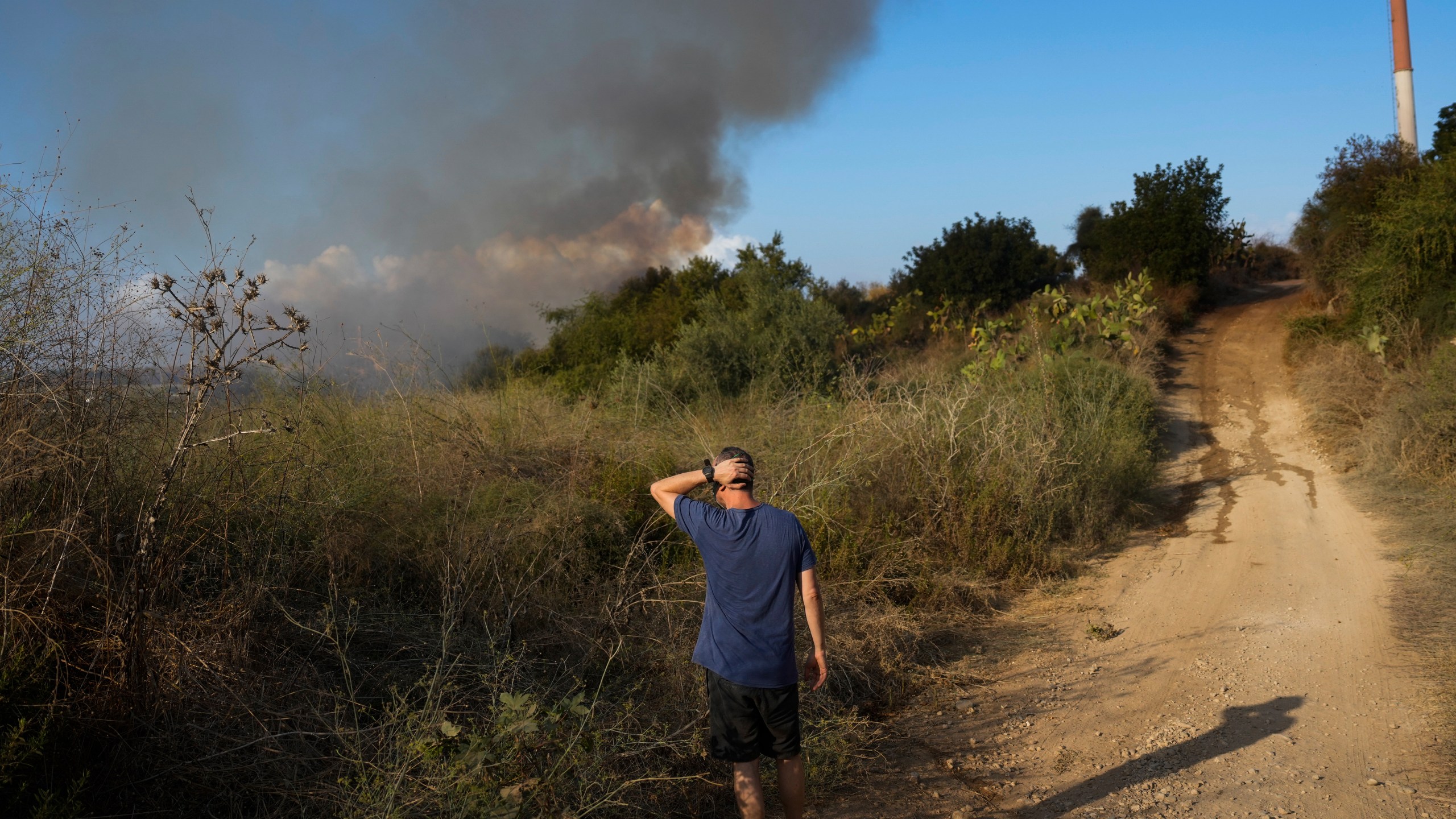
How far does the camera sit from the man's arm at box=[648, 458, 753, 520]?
3445 millimetres

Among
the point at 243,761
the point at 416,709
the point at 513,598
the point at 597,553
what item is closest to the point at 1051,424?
the point at 597,553

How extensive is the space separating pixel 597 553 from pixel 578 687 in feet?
5.86

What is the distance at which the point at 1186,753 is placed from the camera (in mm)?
4473

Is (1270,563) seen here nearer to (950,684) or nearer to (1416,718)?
(1416,718)

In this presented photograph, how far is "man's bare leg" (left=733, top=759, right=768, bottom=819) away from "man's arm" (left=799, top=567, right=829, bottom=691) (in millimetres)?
410

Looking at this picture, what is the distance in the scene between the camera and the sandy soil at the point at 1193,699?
4.05m

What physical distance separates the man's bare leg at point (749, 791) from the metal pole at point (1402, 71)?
25184 millimetres

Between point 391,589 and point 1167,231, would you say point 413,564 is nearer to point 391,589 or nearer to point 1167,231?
point 391,589

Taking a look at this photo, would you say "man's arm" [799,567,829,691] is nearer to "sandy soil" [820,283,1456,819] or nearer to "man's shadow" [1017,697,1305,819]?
"sandy soil" [820,283,1456,819]

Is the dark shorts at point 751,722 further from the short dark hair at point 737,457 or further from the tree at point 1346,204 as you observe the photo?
the tree at point 1346,204

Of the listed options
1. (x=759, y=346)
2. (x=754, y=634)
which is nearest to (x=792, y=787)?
(x=754, y=634)

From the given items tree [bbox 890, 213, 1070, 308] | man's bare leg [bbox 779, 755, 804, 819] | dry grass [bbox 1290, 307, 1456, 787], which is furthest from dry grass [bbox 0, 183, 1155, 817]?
tree [bbox 890, 213, 1070, 308]

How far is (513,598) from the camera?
4.88 meters

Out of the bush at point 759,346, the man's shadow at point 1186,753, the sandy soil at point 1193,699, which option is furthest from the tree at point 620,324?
the man's shadow at point 1186,753
